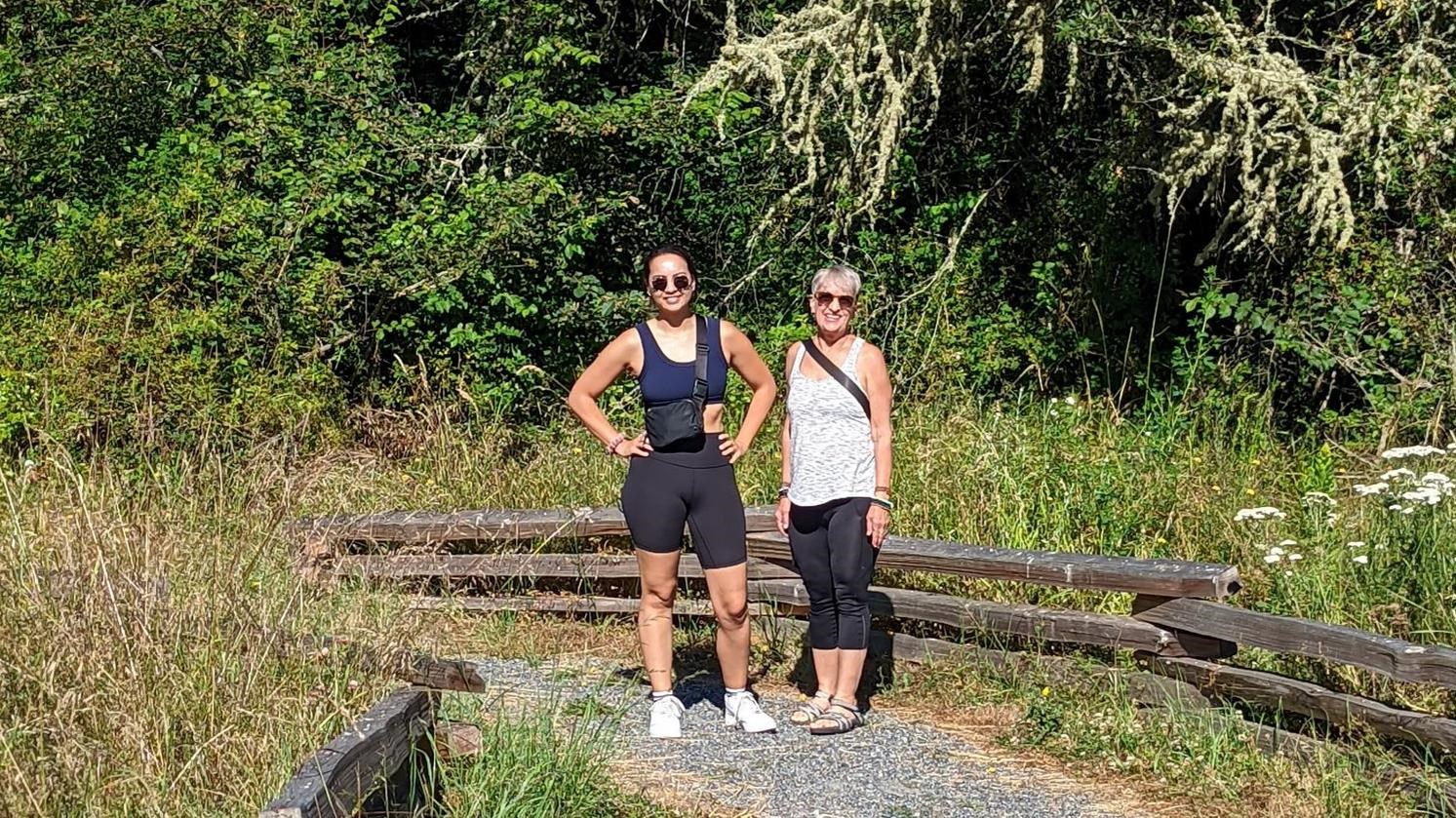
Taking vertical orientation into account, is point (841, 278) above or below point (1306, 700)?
above

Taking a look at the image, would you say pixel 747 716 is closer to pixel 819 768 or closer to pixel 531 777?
pixel 819 768

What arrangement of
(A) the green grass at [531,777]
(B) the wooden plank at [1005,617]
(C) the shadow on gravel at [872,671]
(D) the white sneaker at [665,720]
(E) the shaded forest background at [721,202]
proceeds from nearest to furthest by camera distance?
(A) the green grass at [531,777] → (D) the white sneaker at [665,720] → (B) the wooden plank at [1005,617] → (C) the shadow on gravel at [872,671] → (E) the shaded forest background at [721,202]

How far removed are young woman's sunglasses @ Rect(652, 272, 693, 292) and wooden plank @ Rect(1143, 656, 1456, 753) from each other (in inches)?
99.7

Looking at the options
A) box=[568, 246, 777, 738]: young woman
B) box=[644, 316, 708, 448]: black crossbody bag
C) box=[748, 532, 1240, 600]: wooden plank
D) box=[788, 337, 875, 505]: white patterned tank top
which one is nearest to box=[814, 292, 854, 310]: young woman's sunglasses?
box=[788, 337, 875, 505]: white patterned tank top

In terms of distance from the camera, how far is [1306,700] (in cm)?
623

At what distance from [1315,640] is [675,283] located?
9.06 feet

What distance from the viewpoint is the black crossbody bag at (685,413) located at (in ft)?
21.1

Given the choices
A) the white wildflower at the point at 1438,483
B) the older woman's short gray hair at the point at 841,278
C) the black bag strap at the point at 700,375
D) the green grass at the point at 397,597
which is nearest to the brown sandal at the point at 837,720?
the green grass at the point at 397,597

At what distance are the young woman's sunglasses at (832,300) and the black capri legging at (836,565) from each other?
0.79 m

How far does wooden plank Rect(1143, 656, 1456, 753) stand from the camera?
5734mm

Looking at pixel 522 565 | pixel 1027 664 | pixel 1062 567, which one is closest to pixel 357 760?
pixel 1062 567

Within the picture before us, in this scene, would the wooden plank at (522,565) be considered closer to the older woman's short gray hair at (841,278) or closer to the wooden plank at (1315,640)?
the older woman's short gray hair at (841,278)

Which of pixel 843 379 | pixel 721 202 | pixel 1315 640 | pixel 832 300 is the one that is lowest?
pixel 1315 640

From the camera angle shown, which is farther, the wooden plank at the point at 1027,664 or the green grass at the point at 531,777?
the wooden plank at the point at 1027,664
